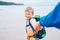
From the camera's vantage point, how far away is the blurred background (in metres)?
1.66

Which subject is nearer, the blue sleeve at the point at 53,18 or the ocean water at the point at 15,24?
the blue sleeve at the point at 53,18

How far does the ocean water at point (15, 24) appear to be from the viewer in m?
1.68

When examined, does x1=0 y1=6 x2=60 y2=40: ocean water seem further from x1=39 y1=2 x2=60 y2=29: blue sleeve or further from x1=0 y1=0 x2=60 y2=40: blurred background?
x1=39 y1=2 x2=60 y2=29: blue sleeve

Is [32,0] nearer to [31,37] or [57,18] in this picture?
[31,37]

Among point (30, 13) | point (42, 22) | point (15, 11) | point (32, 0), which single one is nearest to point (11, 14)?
point (15, 11)

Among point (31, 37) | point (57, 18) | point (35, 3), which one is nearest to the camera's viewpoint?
point (57, 18)

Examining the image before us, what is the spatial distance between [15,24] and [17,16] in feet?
0.31

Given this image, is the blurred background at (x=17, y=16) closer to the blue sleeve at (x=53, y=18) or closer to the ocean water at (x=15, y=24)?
the ocean water at (x=15, y=24)

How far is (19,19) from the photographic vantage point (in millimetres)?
1696

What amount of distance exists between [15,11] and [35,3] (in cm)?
24

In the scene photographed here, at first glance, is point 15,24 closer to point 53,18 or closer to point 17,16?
point 17,16

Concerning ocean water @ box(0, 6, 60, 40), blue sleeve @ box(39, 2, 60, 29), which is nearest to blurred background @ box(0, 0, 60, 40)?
ocean water @ box(0, 6, 60, 40)

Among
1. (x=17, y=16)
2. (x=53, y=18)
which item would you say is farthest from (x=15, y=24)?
(x=53, y=18)

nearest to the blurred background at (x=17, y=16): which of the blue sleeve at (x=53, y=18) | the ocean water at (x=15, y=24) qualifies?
the ocean water at (x=15, y=24)
